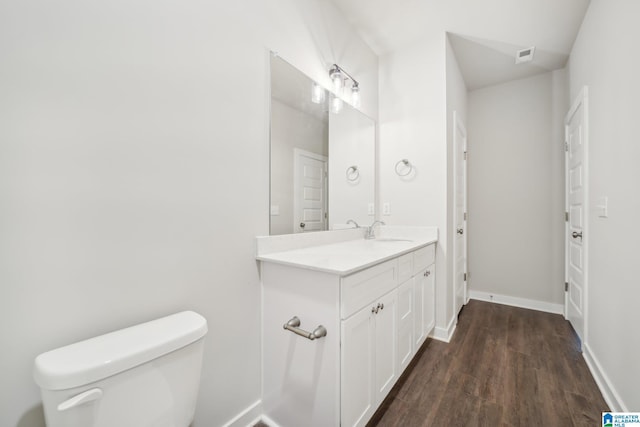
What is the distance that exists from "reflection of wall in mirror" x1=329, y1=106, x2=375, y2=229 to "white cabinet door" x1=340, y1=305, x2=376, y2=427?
91cm

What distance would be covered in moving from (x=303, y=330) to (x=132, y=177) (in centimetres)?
93

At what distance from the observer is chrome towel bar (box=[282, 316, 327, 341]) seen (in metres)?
1.08

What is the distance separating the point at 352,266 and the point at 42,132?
1.12m

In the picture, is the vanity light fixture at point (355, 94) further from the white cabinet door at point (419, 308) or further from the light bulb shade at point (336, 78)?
the white cabinet door at point (419, 308)

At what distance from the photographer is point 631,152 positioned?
51.2 inches

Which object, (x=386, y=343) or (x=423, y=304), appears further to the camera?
(x=423, y=304)

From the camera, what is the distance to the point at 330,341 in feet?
3.67

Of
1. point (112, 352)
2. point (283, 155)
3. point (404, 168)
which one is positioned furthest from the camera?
point (404, 168)

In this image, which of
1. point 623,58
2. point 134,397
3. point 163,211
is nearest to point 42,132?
point 163,211

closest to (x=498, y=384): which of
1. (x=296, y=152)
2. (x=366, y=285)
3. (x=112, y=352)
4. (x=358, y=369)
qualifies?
(x=358, y=369)

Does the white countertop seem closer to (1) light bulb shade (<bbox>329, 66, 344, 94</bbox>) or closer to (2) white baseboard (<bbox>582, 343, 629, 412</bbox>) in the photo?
(1) light bulb shade (<bbox>329, 66, 344, 94</bbox>)

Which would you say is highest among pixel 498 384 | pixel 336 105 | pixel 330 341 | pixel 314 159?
pixel 336 105

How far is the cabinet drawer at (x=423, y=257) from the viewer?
185cm

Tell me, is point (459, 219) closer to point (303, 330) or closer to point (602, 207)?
point (602, 207)
